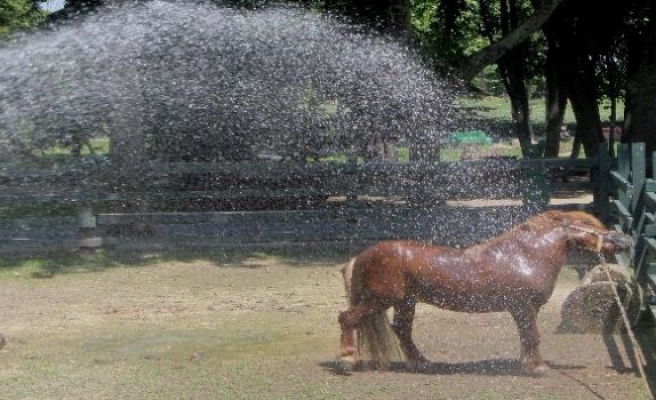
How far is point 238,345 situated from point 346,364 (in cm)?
161

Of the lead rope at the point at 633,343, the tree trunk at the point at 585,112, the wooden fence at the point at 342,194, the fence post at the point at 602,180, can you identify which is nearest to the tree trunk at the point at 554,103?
the tree trunk at the point at 585,112

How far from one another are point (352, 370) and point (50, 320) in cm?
369

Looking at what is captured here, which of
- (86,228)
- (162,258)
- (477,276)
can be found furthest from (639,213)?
(86,228)

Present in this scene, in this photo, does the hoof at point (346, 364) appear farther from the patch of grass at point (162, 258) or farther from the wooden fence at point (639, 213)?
the patch of grass at point (162, 258)

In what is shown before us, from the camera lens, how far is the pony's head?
7118 mm

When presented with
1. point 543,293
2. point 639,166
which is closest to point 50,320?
point 543,293

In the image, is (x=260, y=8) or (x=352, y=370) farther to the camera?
(x=260, y=8)

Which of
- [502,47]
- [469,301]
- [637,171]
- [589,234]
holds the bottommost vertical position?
[469,301]

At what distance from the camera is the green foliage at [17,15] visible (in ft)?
67.3

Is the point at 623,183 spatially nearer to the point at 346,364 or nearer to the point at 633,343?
the point at 633,343

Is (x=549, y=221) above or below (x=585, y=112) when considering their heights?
Answer: below

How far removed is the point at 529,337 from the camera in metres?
7.28

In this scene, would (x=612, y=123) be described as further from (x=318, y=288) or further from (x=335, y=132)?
(x=318, y=288)

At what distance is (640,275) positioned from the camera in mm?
8969
